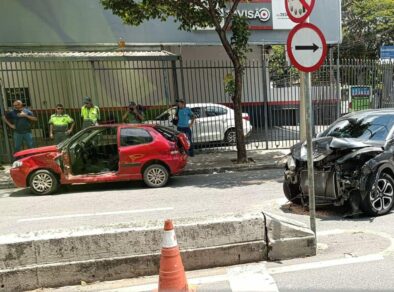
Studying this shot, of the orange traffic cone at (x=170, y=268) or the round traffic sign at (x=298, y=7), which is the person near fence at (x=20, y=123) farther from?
the orange traffic cone at (x=170, y=268)

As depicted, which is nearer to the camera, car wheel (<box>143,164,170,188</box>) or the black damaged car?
the black damaged car

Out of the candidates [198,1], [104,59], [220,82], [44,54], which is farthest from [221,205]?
[220,82]

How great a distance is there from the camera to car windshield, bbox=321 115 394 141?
6.52 meters

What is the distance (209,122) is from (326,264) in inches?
390

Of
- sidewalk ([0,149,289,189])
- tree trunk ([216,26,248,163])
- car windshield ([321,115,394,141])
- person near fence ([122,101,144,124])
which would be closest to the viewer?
car windshield ([321,115,394,141])

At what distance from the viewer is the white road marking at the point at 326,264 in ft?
13.9

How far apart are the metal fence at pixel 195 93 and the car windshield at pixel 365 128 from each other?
6888mm

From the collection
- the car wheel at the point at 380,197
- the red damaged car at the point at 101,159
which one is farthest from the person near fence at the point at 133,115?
the car wheel at the point at 380,197

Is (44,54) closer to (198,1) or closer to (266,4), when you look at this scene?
(198,1)

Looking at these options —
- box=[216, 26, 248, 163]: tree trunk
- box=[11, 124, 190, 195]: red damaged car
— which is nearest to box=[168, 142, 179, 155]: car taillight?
box=[11, 124, 190, 195]: red damaged car

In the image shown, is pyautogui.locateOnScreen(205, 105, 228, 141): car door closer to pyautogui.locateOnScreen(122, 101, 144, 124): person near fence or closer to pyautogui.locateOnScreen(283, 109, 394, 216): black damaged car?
pyautogui.locateOnScreen(122, 101, 144, 124): person near fence

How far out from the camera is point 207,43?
15.9 m

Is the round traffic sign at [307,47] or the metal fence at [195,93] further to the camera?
the metal fence at [195,93]

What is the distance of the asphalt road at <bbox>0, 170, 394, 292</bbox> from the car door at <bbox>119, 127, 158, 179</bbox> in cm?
48
